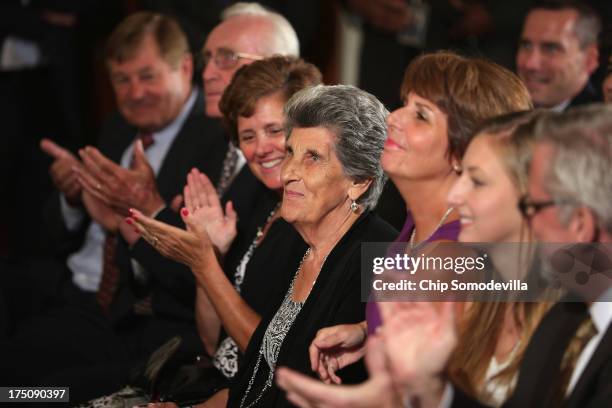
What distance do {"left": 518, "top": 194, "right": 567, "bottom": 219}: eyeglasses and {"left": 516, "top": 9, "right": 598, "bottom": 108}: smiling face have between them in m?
1.97

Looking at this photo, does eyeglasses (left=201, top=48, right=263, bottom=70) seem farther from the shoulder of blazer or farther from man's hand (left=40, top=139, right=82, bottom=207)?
the shoulder of blazer

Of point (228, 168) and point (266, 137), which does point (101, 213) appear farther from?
point (266, 137)

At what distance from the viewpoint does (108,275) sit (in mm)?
3391

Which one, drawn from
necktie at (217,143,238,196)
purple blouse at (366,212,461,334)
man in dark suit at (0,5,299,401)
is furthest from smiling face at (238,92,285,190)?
purple blouse at (366,212,461,334)

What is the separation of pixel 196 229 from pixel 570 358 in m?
1.26

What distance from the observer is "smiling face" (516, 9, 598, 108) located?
3609 mm

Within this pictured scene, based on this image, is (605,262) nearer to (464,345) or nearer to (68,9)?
(464,345)

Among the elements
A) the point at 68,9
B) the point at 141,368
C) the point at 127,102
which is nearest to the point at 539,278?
the point at 141,368

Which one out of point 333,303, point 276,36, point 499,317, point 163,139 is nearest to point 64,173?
point 163,139

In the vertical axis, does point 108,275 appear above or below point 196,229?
below

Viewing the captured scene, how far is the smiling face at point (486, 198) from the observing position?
1.70 meters

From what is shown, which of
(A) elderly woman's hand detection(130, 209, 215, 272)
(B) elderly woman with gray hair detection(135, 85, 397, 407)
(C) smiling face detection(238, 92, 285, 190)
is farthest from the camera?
(C) smiling face detection(238, 92, 285, 190)

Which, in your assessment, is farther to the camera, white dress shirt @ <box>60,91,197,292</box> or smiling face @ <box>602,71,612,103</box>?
white dress shirt @ <box>60,91,197,292</box>

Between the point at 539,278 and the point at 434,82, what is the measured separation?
481mm
